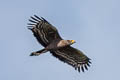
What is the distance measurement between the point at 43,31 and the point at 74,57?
3181 mm

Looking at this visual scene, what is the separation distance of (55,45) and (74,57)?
2.53m

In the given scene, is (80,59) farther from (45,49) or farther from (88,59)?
(45,49)

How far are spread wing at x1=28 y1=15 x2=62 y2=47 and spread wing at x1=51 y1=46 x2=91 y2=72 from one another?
3.95 ft

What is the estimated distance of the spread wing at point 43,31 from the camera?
142ft

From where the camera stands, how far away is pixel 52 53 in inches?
1718

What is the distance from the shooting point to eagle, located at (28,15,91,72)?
1699 inches

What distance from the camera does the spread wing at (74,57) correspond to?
44.3 metres

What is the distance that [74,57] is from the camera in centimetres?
4494

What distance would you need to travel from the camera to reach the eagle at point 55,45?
1699 inches

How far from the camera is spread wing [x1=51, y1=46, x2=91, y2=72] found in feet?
145

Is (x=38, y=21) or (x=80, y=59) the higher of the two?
(x=38, y=21)

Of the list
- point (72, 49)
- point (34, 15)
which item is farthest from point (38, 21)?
point (72, 49)

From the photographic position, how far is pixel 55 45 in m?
43.1

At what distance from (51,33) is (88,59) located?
363 centimetres
